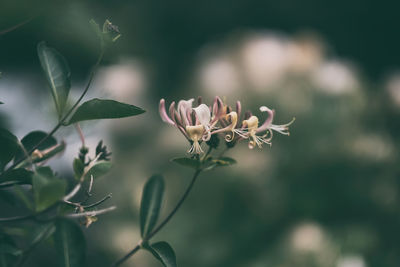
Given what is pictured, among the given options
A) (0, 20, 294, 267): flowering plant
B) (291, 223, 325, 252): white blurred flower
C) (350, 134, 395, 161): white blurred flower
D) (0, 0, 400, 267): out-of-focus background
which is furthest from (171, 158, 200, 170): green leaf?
(350, 134, 395, 161): white blurred flower

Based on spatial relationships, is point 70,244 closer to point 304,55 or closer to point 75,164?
point 75,164

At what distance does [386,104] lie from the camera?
102 centimetres

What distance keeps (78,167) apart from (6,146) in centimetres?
3

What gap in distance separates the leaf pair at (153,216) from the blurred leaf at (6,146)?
7cm

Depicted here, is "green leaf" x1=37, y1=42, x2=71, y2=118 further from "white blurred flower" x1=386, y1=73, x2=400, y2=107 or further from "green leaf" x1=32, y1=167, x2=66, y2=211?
"white blurred flower" x1=386, y1=73, x2=400, y2=107

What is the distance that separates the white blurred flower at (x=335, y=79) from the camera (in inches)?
39.7


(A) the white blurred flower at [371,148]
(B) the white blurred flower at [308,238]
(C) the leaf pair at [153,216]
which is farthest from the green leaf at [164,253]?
(A) the white blurred flower at [371,148]

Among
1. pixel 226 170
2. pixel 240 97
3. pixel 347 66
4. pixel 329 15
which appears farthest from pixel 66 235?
pixel 329 15

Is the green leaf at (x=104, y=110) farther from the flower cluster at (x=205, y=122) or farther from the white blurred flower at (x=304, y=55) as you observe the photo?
the white blurred flower at (x=304, y=55)

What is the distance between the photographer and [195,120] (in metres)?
0.20

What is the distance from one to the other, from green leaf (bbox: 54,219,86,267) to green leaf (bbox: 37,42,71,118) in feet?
0.16

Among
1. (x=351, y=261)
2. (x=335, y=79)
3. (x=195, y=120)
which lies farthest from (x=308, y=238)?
(x=195, y=120)

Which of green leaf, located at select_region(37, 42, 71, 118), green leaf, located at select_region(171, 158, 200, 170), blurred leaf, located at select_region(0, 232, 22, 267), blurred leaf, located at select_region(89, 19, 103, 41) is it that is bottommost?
blurred leaf, located at select_region(0, 232, 22, 267)

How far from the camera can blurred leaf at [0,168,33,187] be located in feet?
0.56
